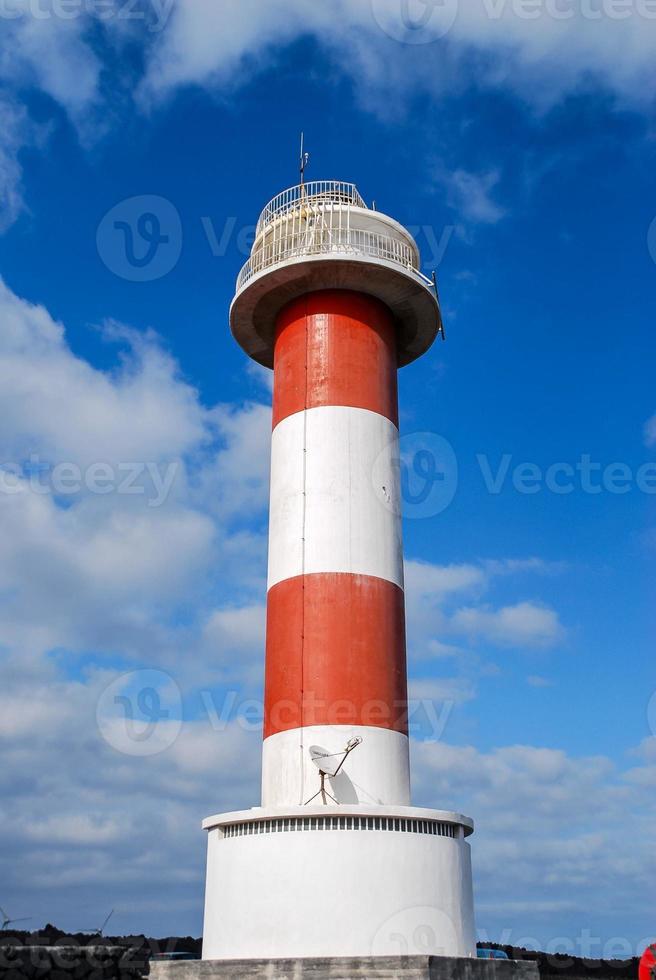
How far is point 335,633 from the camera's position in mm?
17031

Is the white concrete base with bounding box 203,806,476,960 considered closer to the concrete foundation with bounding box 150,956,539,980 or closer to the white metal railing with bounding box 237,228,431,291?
the concrete foundation with bounding box 150,956,539,980

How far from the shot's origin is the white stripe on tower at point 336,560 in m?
16.5

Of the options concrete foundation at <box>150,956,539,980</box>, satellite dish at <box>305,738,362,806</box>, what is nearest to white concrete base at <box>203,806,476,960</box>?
concrete foundation at <box>150,956,539,980</box>

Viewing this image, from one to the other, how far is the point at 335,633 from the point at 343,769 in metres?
2.36

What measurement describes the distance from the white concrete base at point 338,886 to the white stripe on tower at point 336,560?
1.18 meters

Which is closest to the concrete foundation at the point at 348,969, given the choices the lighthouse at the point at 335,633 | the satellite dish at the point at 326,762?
the lighthouse at the point at 335,633

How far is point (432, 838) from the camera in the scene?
50.2 feet

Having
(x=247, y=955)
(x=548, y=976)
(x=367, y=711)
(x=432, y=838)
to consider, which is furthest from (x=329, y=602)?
(x=548, y=976)

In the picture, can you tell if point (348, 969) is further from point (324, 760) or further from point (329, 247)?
point (329, 247)

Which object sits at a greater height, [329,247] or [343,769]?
[329,247]

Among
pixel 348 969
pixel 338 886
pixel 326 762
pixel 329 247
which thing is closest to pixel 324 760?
pixel 326 762

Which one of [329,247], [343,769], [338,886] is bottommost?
[338,886]

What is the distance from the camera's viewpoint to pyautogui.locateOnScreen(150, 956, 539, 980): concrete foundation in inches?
522

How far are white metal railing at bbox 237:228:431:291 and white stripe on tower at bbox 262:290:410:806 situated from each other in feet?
3.12
